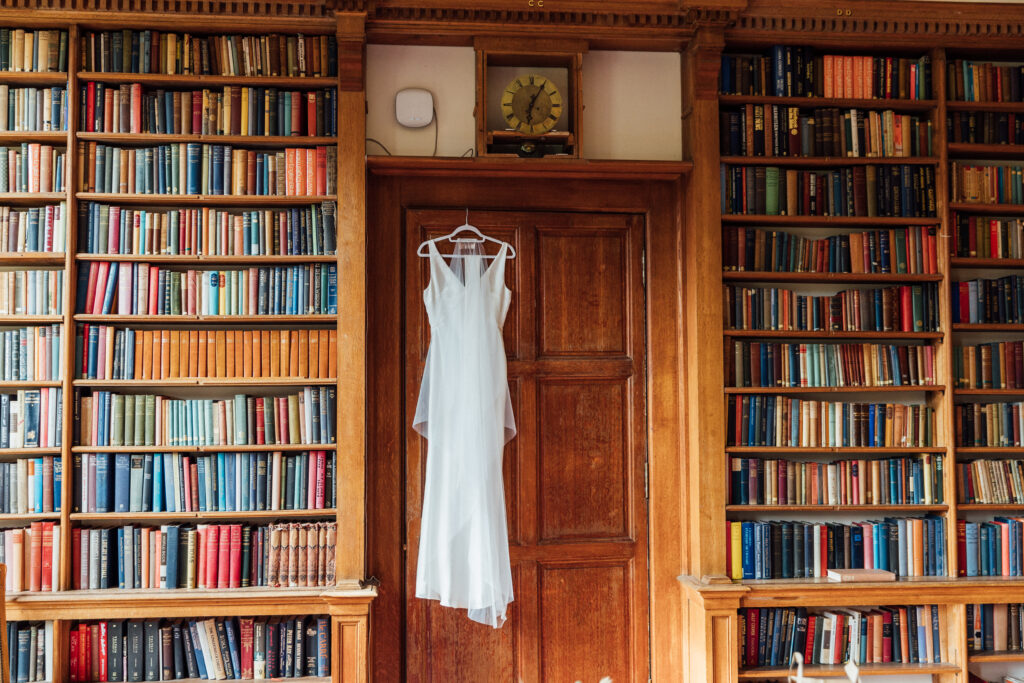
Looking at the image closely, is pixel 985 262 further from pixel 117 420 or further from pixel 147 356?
pixel 117 420

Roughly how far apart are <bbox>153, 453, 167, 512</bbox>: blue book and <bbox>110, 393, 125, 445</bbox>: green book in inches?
6.0

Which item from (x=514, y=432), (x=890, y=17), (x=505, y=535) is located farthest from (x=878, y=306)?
(x=505, y=535)

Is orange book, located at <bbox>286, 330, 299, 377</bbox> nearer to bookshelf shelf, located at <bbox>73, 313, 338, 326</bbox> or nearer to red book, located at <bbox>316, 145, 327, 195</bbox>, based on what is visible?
bookshelf shelf, located at <bbox>73, 313, 338, 326</bbox>

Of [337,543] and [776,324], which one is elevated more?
[776,324]

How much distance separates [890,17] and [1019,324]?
54.5 inches

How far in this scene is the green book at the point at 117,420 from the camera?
125 inches

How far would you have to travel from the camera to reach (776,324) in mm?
3393

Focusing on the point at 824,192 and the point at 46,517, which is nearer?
the point at 46,517

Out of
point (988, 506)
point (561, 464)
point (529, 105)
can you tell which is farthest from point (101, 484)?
point (988, 506)

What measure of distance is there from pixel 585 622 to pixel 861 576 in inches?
44.4

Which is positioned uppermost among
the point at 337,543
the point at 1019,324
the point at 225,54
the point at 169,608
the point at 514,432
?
the point at 225,54

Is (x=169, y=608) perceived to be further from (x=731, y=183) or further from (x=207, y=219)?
(x=731, y=183)

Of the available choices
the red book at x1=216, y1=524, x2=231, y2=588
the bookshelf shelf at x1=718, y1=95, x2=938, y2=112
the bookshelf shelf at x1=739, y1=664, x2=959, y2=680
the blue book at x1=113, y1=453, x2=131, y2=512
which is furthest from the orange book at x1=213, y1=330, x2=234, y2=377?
the bookshelf shelf at x1=739, y1=664, x2=959, y2=680

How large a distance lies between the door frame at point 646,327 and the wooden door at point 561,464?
5 cm
